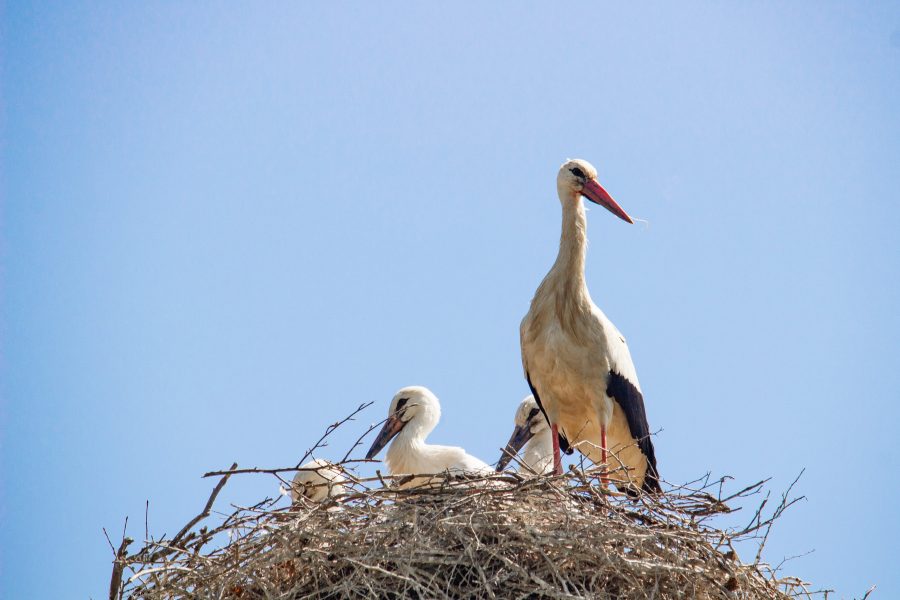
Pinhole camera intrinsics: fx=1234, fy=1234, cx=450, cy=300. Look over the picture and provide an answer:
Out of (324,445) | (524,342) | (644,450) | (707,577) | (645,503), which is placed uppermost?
(524,342)

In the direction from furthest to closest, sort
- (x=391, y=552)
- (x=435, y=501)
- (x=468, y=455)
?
(x=468, y=455), (x=435, y=501), (x=391, y=552)

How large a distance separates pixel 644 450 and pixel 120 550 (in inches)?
122

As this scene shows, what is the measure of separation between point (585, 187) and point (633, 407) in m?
1.10

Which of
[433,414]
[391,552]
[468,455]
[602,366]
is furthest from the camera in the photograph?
[433,414]

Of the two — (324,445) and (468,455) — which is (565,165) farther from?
(324,445)

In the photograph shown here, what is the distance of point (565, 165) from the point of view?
20.2ft

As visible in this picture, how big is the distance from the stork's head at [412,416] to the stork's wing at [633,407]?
129 cm

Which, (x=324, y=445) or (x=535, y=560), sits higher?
(x=324, y=445)

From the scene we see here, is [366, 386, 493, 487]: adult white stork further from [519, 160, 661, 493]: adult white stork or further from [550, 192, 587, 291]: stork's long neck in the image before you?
[550, 192, 587, 291]: stork's long neck

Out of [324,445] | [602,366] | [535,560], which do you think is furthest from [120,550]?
[602,366]

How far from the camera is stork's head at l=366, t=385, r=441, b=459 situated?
6.84 meters

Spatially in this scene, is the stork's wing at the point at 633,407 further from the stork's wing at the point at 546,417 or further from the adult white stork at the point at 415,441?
the adult white stork at the point at 415,441

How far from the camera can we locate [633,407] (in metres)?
5.96

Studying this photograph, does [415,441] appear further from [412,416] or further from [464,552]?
[464,552]
